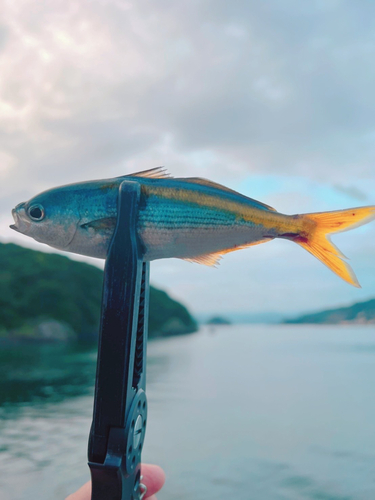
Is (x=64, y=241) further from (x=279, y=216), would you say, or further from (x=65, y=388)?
(x=65, y=388)

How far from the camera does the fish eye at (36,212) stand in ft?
7.23

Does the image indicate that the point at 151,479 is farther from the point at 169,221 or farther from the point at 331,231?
the point at 331,231

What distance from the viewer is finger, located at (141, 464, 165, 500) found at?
2.58m

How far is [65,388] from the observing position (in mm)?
36188

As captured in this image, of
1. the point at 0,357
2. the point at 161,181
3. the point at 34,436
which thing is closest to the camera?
the point at 161,181

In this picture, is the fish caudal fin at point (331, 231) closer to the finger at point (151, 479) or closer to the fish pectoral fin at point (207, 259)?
the fish pectoral fin at point (207, 259)

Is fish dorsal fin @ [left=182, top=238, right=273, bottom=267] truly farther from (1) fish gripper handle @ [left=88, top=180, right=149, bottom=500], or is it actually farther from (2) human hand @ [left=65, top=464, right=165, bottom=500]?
(2) human hand @ [left=65, top=464, right=165, bottom=500]

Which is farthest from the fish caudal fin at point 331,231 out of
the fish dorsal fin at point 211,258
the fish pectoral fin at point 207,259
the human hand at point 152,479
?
the human hand at point 152,479

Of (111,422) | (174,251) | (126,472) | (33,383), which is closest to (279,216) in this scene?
(174,251)

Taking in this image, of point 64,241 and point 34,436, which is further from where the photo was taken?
point 34,436

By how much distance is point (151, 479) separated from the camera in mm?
2590

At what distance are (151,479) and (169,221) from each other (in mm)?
1548

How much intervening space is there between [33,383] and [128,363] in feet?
130

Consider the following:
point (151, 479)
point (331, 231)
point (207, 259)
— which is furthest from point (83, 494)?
point (331, 231)
